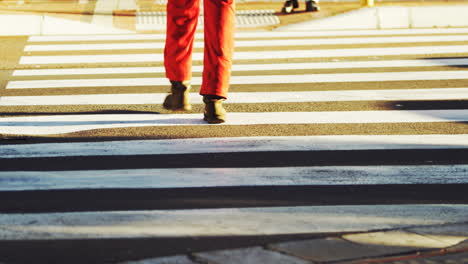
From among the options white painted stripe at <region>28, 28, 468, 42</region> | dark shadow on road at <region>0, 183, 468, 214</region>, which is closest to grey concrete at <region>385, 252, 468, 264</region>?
dark shadow on road at <region>0, 183, 468, 214</region>

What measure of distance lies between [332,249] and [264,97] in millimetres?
3618

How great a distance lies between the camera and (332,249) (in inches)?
160

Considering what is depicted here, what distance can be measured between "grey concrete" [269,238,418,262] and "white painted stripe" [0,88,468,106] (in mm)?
3346

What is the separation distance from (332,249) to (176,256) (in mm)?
661

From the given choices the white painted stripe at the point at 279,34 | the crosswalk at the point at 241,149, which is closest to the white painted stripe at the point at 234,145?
the crosswalk at the point at 241,149

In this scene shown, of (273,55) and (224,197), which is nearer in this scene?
(224,197)

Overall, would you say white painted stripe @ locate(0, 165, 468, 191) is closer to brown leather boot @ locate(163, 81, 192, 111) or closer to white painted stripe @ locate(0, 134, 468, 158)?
white painted stripe @ locate(0, 134, 468, 158)

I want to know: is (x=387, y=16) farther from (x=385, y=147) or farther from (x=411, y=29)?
(x=385, y=147)

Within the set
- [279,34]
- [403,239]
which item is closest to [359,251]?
[403,239]

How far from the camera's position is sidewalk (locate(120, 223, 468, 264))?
12.9 feet

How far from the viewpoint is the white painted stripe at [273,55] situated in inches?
380

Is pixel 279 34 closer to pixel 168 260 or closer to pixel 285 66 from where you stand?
pixel 285 66

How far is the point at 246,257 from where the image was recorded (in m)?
3.95

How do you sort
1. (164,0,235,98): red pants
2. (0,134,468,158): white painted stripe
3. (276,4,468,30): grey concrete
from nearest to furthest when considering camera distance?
1. (0,134,468,158): white painted stripe
2. (164,0,235,98): red pants
3. (276,4,468,30): grey concrete
